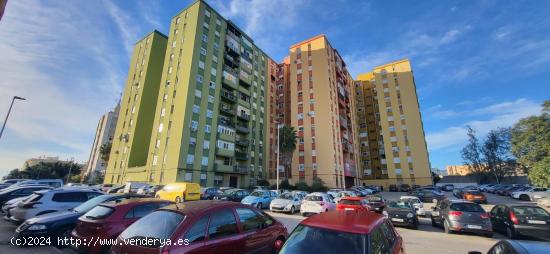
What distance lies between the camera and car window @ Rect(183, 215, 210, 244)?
408 centimetres

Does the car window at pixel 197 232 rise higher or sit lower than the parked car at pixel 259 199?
higher

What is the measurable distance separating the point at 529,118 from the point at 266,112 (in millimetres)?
45438

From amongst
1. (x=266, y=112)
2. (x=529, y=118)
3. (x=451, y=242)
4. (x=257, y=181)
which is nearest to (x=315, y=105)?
(x=266, y=112)

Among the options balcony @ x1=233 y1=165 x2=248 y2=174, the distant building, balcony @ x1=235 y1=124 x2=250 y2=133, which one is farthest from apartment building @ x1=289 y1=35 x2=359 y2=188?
the distant building

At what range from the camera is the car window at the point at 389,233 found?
4359mm

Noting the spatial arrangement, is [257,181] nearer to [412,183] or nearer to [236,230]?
[412,183]

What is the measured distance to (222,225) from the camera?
4754 millimetres

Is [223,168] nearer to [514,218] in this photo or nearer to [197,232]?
[514,218]

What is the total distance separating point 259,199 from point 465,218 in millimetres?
14162

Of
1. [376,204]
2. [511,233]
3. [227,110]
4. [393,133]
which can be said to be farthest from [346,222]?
[393,133]

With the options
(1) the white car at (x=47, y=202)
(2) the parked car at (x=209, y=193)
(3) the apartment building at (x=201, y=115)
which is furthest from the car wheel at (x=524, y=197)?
(1) the white car at (x=47, y=202)

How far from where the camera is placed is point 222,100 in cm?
4516

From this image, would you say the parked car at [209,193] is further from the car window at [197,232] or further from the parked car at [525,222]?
the parked car at [525,222]

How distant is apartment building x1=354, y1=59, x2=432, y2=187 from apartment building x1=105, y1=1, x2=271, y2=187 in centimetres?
3534
